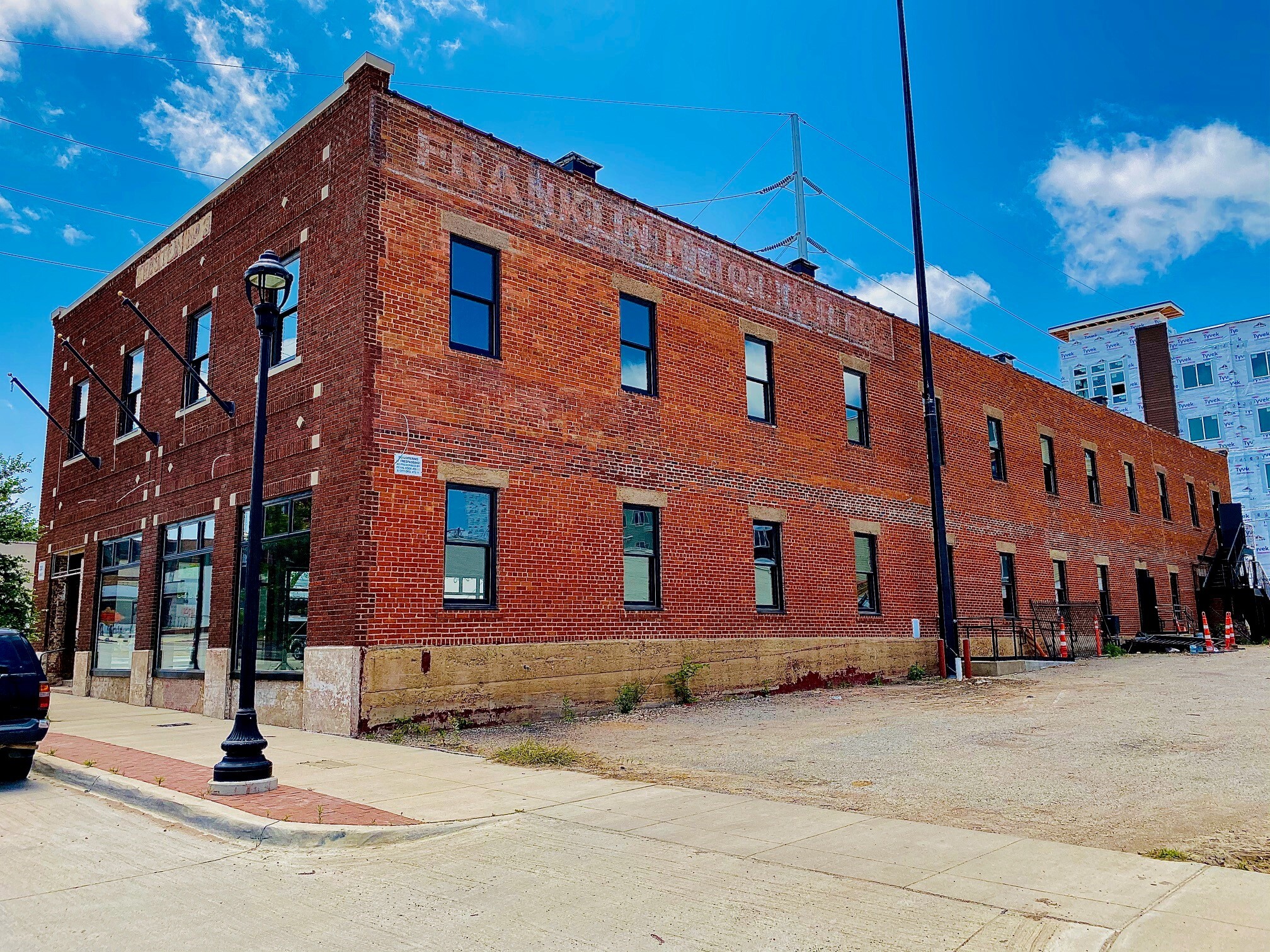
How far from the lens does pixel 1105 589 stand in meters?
31.7

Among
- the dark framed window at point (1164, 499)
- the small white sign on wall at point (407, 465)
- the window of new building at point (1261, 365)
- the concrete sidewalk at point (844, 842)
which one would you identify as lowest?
the concrete sidewalk at point (844, 842)

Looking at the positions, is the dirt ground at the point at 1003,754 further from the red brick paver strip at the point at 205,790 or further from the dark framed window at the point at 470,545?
the red brick paver strip at the point at 205,790

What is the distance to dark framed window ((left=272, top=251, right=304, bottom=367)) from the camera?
14.8 meters

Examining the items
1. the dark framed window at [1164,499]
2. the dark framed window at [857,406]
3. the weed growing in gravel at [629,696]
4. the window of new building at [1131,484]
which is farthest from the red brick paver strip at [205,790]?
the dark framed window at [1164,499]

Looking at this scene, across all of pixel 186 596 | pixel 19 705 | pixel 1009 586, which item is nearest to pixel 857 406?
pixel 1009 586

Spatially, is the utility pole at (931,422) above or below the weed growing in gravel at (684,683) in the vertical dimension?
above

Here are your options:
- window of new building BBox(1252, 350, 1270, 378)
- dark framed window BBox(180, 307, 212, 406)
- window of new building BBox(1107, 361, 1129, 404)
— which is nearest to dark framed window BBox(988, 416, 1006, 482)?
dark framed window BBox(180, 307, 212, 406)

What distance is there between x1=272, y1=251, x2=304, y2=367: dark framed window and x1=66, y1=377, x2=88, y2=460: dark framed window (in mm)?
9870

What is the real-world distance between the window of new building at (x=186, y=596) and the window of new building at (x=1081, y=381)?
60.3 m

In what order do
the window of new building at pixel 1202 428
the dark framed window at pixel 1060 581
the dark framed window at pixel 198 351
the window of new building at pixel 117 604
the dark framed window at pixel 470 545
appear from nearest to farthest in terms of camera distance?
1. the dark framed window at pixel 470 545
2. the dark framed window at pixel 198 351
3. the window of new building at pixel 117 604
4. the dark framed window at pixel 1060 581
5. the window of new building at pixel 1202 428

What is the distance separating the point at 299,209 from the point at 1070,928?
14450 mm

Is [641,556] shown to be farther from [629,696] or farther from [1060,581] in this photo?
[1060,581]

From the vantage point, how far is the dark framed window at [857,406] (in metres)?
22.1

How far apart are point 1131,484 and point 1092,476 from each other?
3.67 metres
